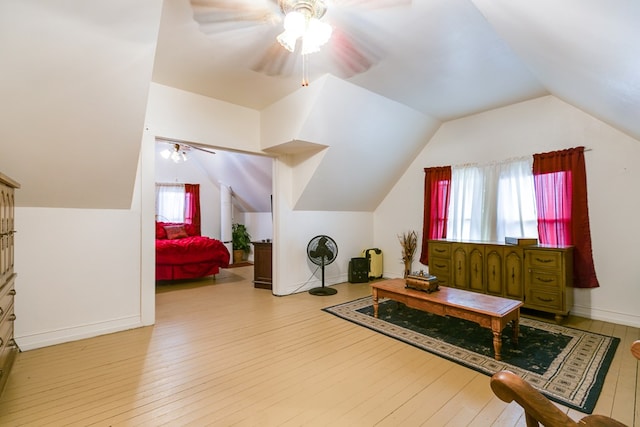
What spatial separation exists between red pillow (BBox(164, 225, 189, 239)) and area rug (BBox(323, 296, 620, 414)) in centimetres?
394

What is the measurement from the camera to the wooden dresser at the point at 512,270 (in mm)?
3166

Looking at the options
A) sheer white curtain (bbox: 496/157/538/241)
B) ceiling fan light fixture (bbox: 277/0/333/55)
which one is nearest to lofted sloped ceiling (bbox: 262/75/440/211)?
ceiling fan light fixture (bbox: 277/0/333/55)

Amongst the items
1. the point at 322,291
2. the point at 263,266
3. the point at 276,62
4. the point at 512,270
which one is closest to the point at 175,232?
the point at 263,266

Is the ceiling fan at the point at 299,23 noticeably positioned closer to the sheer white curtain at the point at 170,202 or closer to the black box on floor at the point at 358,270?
the black box on floor at the point at 358,270

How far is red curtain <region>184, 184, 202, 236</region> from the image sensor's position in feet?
23.5

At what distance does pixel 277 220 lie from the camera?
14.3 ft

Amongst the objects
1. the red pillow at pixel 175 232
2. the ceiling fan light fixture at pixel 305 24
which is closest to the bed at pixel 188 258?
the red pillow at pixel 175 232

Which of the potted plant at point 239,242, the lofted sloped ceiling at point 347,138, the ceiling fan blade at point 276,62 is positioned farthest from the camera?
the potted plant at point 239,242

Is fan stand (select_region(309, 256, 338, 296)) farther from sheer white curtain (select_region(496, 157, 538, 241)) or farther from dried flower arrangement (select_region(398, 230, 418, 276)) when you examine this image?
sheer white curtain (select_region(496, 157, 538, 241))

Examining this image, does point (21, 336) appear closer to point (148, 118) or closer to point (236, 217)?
point (148, 118)

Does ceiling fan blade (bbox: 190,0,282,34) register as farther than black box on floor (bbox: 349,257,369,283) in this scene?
No

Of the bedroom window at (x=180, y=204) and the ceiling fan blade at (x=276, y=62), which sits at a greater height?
the ceiling fan blade at (x=276, y=62)

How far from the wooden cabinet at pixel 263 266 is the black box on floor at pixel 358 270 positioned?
1.37 m

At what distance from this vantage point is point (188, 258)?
5059mm
